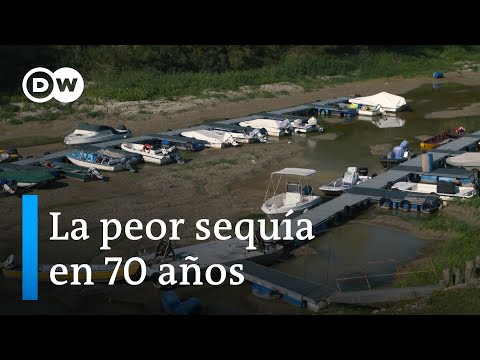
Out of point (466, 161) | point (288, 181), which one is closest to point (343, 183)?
point (288, 181)

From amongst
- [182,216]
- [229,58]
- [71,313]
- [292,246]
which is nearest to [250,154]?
[182,216]

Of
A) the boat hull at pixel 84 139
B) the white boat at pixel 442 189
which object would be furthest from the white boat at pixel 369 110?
the white boat at pixel 442 189

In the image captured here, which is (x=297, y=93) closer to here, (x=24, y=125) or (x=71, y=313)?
(x=24, y=125)

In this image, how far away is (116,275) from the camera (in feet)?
61.9

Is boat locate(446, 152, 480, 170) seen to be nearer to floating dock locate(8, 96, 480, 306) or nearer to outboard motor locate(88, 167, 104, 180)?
floating dock locate(8, 96, 480, 306)

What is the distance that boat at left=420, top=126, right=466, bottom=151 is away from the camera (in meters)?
33.7

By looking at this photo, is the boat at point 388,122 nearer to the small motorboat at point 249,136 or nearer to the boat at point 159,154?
the small motorboat at point 249,136

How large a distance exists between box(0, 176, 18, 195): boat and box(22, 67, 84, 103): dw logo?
14.4 meters

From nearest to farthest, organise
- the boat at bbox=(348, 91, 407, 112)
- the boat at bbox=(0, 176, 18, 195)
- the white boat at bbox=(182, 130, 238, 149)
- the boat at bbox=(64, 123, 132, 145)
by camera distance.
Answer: the boat at bbox=(0, 176, 18, 195) → the boat at bbox=(64, 123, 132, 145) → the white boat at bbox=(182, 130, 238, 149) → the boat at bbox=(348, 91, 407, 112)

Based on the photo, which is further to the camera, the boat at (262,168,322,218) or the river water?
the boat at (262,168,322,218)

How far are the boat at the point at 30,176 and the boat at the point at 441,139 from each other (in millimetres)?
15008

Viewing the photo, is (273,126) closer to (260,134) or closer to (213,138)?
(260,134)

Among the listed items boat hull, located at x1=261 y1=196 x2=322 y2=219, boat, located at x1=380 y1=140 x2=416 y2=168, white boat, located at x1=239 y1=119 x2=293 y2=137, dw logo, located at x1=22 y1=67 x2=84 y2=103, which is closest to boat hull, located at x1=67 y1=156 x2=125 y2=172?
boat hull, located at x1=261 y1=196 x2=322 y2=219

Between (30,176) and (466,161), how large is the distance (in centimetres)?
1520
